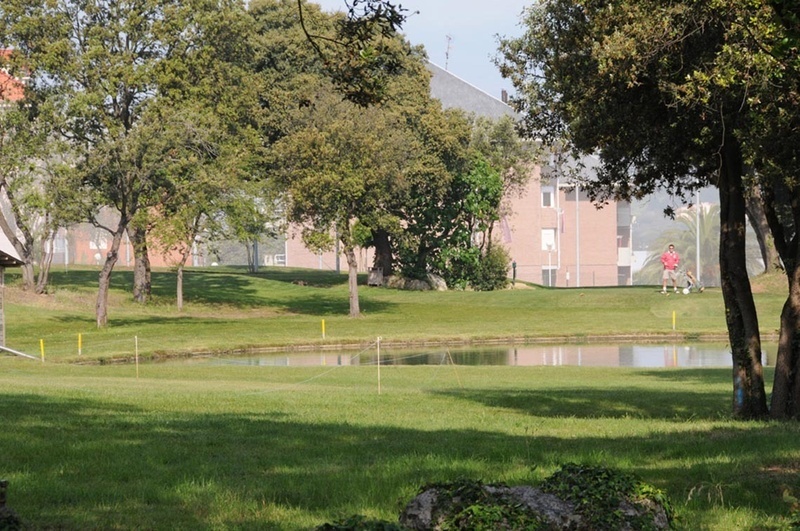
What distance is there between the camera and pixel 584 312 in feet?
191

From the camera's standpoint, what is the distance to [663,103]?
55.2 feet

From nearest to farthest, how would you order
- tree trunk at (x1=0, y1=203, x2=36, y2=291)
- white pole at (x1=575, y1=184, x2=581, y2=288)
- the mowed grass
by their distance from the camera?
the mowed grass → tree trunk at (x1=0, y1=203, x2=36, y2=291) → white pole at (x1=575, y1=184, x2=581, y2=288)

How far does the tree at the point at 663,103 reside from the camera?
1550cm

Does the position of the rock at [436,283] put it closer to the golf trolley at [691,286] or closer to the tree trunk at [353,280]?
the tree trunk at [353,280]

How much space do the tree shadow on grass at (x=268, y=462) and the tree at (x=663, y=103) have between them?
326 cm

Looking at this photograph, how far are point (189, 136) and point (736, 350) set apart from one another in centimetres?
3398

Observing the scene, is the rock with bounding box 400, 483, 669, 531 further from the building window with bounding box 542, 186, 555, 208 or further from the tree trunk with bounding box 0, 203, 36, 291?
the building window with bounding box 542, 186, 555, 208

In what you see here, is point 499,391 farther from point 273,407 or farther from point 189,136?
point 189,136

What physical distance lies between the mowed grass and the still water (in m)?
3.95

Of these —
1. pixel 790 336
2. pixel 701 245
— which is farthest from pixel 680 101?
pixel 701 245

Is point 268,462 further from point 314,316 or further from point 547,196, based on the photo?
point 547,196

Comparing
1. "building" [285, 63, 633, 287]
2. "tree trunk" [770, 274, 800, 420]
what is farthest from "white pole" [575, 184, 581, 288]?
"tree trunk" [770, 274, 800, 420]

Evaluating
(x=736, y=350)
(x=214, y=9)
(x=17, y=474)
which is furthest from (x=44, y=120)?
(x=17, y=474)

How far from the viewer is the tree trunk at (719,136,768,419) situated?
17.3m
